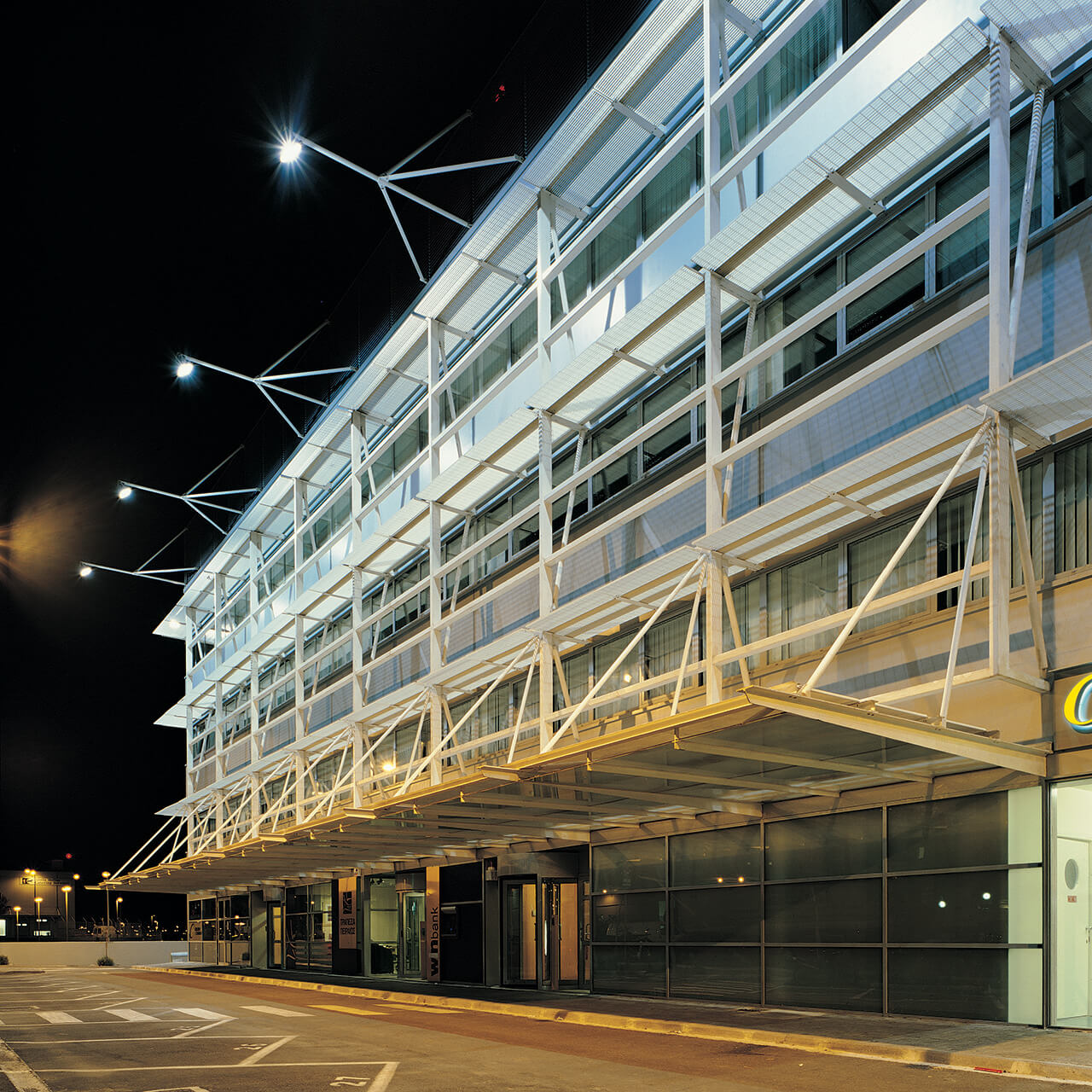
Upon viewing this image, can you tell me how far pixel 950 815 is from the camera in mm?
15016

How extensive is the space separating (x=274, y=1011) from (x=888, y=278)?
55.7 ft

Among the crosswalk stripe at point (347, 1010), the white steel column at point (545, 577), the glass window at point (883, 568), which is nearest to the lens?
the glass window at point (883, 568)

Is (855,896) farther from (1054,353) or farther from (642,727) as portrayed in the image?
(1054,353)

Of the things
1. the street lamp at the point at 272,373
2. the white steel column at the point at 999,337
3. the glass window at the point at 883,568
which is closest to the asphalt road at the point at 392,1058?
the white steel column at the point at 999,337

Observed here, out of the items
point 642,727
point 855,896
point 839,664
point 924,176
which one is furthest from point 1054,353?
point 855,896

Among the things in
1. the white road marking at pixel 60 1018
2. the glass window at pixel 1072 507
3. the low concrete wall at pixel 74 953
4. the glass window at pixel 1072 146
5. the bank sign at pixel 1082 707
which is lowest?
the low concrete wall at pixel 74 953

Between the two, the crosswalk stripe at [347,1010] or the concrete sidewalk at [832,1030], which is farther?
the crosswalk stripe at [347,1010]

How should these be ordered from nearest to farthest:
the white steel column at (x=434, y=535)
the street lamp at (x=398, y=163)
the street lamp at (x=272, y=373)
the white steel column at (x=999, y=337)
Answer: the white steel column at (x=999, y=337)
the street lamp at (x=398, y=163)
the white steel column at (x=434, y=535)
the street lamp at (x=272, y=373)

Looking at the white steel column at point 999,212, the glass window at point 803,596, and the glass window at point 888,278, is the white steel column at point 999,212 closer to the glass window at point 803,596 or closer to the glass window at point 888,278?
the glass window at point 888,278

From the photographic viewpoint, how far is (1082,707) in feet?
42.0

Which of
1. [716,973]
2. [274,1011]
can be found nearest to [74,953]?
[274,1011]

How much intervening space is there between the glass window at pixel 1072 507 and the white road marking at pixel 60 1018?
60.4ft

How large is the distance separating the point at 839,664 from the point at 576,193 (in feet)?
37.3

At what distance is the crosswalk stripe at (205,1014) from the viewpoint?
66.9 ft
